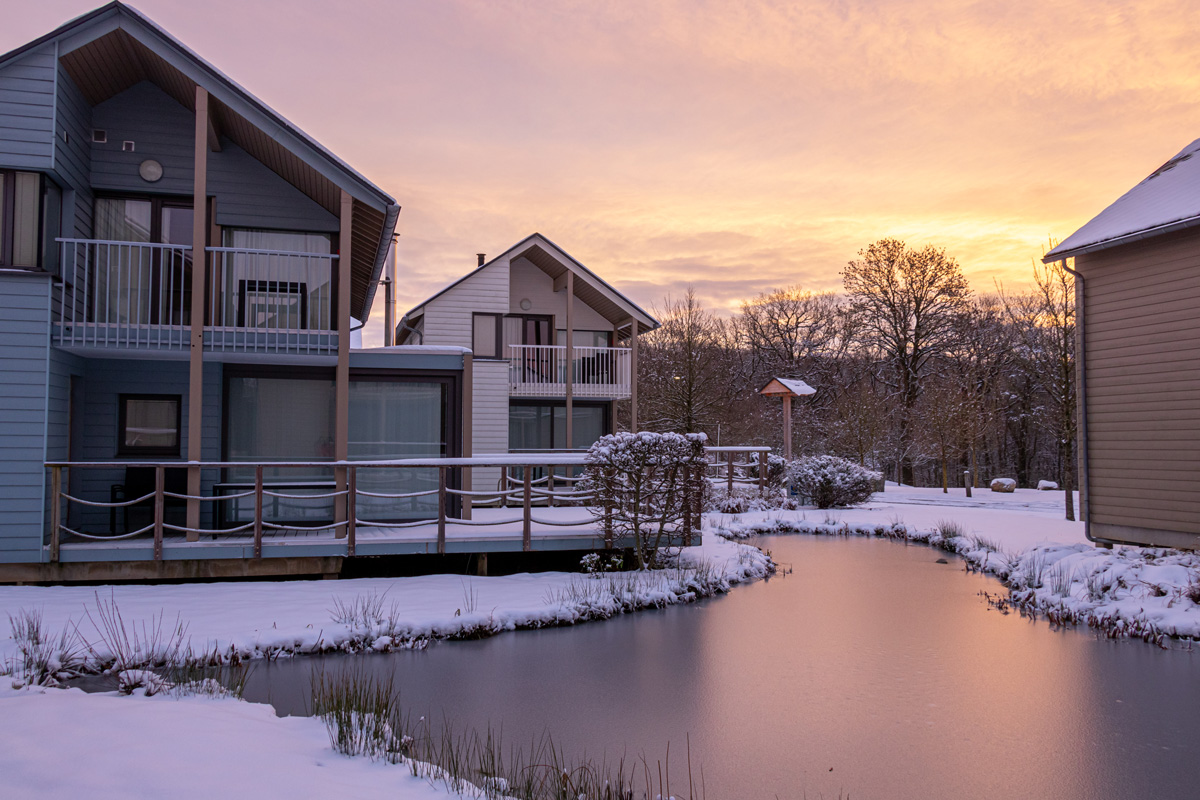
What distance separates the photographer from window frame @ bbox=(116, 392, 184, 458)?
1114 centimetres

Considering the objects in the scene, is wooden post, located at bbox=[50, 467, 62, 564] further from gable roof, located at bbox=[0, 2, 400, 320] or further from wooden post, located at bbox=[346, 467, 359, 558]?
gable roof, located at bbox=[0, 2, 400, 320]

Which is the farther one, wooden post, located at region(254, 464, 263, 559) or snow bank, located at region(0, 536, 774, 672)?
wooden post, located at region(254, 464, 263, 559)

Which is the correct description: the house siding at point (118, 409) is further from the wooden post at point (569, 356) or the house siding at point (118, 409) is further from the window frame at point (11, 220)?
the wooden post at point (569, 356)

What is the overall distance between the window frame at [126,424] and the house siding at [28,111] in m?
3.12

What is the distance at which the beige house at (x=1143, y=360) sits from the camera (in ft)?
37.2

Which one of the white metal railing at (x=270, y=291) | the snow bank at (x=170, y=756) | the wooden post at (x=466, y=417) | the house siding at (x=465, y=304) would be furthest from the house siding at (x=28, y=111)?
the house siding at (x=465, y=304)

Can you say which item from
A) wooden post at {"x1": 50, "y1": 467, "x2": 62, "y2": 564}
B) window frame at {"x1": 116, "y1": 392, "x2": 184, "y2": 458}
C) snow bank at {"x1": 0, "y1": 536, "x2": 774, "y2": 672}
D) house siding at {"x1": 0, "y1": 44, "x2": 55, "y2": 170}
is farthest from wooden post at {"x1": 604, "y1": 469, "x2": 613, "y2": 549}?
Answer: house siding at {"x1": 0, "y1": 44, "x2": 55, "y2": 170}

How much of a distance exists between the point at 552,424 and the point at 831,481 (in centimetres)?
744

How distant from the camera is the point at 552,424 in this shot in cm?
2231

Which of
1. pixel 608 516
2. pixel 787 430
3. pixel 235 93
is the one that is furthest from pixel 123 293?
pixel 787 430

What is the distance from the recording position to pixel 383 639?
7.57 m

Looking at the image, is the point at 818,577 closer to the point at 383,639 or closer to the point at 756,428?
the point at 383,639

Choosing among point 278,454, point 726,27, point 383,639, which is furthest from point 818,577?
point 726,27

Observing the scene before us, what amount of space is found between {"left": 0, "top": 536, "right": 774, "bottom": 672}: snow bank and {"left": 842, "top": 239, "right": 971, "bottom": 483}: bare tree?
2545 centimetres
